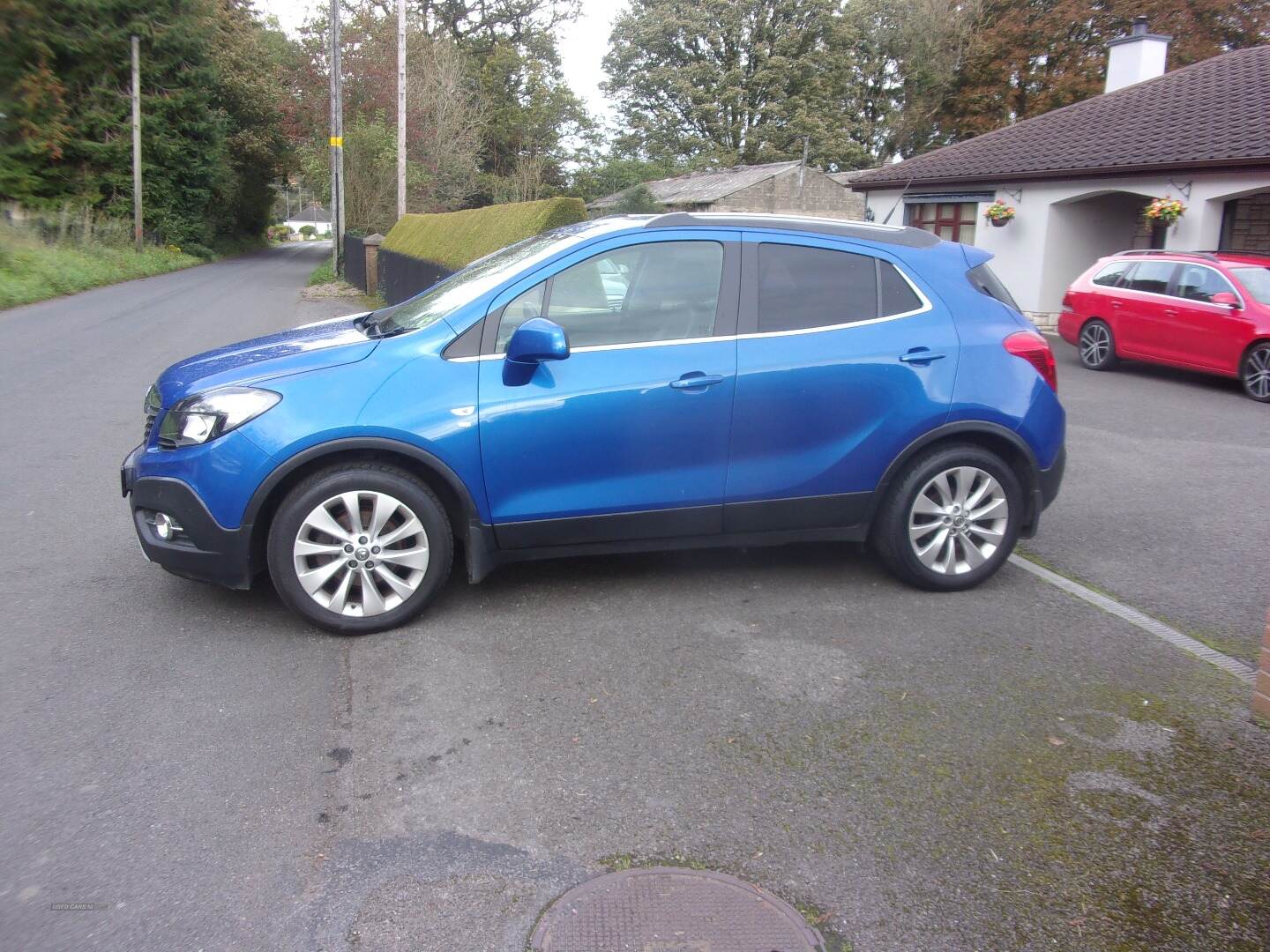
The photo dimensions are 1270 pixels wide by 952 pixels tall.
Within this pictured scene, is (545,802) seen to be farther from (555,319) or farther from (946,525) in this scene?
(946,525)

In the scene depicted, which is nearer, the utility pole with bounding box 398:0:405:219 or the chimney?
the chimney

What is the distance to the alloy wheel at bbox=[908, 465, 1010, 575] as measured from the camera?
537 centimetres

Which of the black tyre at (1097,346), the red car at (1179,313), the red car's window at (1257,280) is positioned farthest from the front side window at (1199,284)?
the black tyre at (1097,346)

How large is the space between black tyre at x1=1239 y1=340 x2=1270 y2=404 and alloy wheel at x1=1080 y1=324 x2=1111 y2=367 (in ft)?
7.21

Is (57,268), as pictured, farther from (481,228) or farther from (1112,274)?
(1112,274)

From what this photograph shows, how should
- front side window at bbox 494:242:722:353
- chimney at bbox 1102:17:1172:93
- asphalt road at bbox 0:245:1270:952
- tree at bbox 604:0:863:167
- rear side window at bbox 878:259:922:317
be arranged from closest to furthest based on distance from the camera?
asphalt road at bbox 0:245:1270:952, front side window at bbox 494:242:722:353, rear side window at bbox 878:259:922:317, chimney at bbox 1102:17:1172:93, tree at bbox 604:0:863:167

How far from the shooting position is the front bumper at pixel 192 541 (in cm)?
464

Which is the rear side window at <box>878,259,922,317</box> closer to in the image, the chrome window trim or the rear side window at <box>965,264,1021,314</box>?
the chrome window trim

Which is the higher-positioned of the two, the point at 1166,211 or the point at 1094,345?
the point at 1166,211

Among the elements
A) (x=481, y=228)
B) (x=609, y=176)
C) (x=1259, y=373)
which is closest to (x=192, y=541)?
(x=481, y=228)

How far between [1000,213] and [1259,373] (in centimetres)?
965

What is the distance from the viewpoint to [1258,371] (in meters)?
12.4

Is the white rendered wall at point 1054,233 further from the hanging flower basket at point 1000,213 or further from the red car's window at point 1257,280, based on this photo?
the red car's window at point 1257,280

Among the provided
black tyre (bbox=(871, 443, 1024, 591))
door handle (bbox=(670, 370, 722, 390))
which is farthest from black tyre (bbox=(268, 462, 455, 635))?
black tyre (bbox=(871, 443, 1024, 591))
